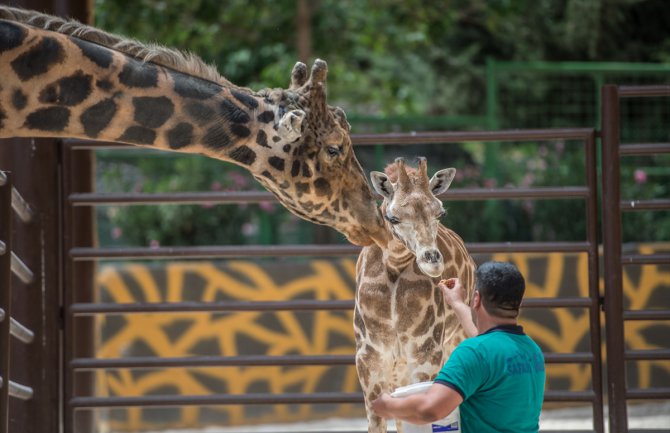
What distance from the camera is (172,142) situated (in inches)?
159

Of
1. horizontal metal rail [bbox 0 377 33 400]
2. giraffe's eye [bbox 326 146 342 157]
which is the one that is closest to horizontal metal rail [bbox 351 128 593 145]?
giraffe's eye [bbox 326 146 342 157]

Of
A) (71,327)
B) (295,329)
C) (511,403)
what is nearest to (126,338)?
(295,329)

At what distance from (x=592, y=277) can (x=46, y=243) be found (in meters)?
3.34

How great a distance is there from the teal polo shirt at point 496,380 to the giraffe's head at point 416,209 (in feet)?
3.13

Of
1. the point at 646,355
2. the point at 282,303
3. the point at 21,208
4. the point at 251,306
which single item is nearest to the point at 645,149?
the point at 646,355

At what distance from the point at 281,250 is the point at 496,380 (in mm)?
2868

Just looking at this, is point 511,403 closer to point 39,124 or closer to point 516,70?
point 39,124

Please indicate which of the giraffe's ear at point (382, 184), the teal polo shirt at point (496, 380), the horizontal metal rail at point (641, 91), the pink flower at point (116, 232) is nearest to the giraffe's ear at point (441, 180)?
the giraffe's ear at point (382, 184)

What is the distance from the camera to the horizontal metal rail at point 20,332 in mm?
5070

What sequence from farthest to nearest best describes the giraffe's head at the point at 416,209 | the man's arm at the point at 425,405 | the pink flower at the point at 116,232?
1. the pink flower at the point at 116,232
2. the giraffe's head at the point at 416,209
3. the man's arm at the point at 425,405

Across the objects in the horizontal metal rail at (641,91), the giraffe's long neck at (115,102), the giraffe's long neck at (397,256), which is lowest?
the giraffe's long neck at (397,256)

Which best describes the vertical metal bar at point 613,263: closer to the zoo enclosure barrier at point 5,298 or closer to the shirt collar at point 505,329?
the shirt collar at point 505,329

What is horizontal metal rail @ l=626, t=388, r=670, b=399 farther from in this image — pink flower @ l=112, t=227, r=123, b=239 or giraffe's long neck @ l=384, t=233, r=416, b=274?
pink flower @ l=112, t=227, r=123, b=239

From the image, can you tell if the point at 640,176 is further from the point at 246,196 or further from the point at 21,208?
the point at 21,208
